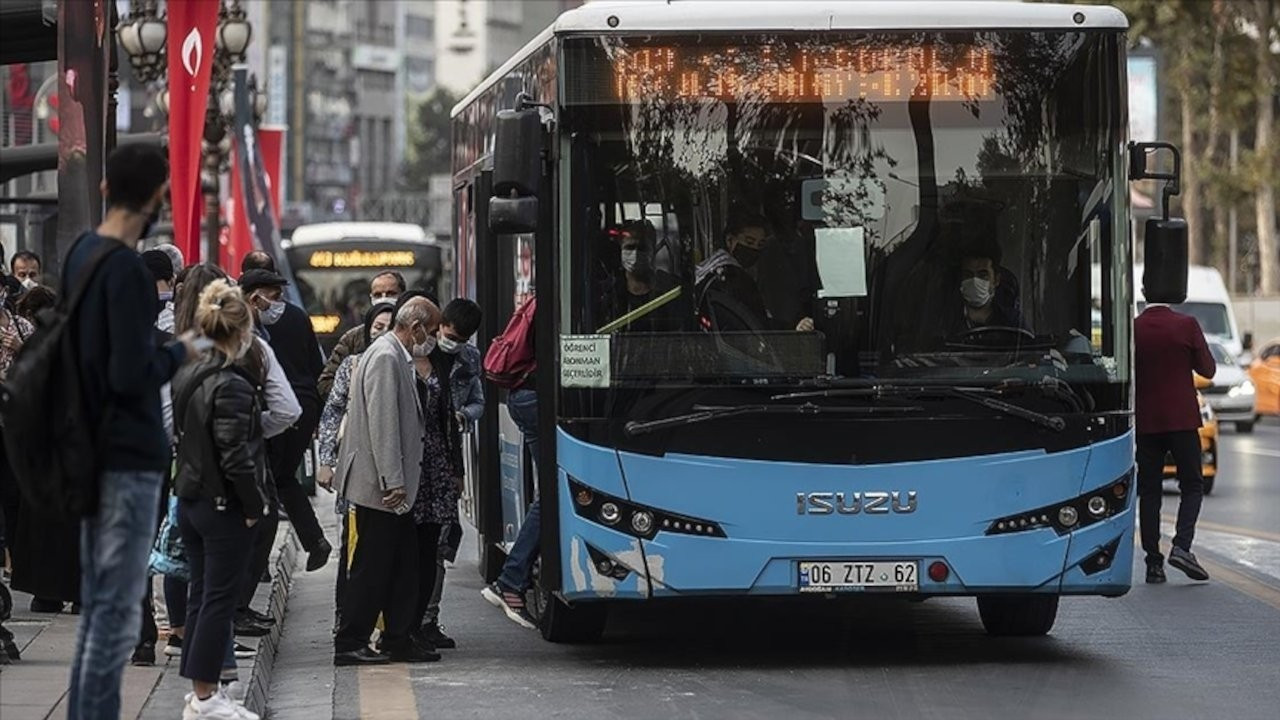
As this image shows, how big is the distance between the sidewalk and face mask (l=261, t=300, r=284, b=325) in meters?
1.34

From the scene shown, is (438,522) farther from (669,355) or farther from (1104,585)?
(1104,585)

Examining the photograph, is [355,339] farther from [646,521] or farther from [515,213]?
[646,521]

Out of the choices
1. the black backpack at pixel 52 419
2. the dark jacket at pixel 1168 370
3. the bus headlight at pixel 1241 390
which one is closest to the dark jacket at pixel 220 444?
the black backpack at pixel 52 419

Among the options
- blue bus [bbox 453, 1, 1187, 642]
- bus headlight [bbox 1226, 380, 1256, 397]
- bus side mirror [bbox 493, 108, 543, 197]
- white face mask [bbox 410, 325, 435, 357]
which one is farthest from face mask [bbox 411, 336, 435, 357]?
bus headlight [bbox 1226, 380, 1256, 397]

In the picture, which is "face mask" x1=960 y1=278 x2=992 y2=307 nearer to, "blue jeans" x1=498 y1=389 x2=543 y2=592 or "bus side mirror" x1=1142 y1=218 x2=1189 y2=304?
"bus side mirror" x1=1142 y1=218 x2=1189 y2=304

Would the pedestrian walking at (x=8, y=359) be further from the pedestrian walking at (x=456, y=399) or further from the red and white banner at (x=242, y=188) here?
the red and white banner at (x=242, y=188)

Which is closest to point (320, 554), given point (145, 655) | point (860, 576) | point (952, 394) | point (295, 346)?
point (295, 346)

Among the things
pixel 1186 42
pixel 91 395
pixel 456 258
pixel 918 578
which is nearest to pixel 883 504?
pixel 918 578

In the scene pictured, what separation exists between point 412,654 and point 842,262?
101 inches

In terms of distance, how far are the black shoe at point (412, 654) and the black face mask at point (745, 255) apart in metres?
2.26

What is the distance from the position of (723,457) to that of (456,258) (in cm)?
574

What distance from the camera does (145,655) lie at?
10.8 metres

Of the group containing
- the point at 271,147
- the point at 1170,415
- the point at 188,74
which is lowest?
the point at 1170,415

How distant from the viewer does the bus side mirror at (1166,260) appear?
37.3ft
